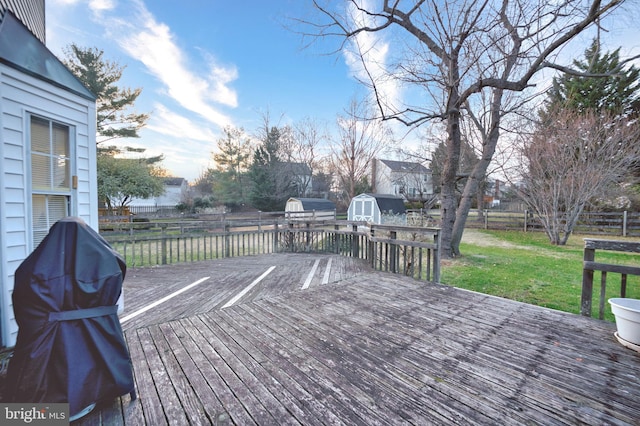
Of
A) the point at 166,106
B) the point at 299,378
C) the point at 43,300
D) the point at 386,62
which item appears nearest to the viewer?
the point at 43,300

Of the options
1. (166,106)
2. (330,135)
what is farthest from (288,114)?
(166,106)

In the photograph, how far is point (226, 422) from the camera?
1.43 metres

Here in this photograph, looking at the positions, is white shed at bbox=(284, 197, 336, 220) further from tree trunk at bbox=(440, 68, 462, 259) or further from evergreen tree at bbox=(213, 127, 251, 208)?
tree trunk at bbox=(440, 68, 462, 259)

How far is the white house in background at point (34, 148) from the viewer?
2006 mm

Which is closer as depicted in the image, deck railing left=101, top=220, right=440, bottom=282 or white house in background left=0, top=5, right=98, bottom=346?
white house in background left=0, top=5, right=98, bottom=346

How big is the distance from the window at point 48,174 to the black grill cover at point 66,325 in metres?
1.32

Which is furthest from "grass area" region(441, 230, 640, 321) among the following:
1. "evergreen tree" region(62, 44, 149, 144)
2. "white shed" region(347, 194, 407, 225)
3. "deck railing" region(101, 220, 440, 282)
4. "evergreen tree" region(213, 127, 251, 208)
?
"evergreen tree" region(213, 127, 251, 208)

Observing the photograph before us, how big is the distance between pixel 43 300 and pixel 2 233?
121cm

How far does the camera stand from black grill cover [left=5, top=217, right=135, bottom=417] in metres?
1.30

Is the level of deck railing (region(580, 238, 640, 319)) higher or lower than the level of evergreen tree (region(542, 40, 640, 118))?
lower

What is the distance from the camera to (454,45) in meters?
5.54

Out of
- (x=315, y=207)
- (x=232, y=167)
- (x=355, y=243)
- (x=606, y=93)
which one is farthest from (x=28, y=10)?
(x=232, y=167)

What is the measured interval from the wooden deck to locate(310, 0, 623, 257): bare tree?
13.8 feet

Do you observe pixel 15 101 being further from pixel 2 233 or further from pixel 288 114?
pixel 288 114
